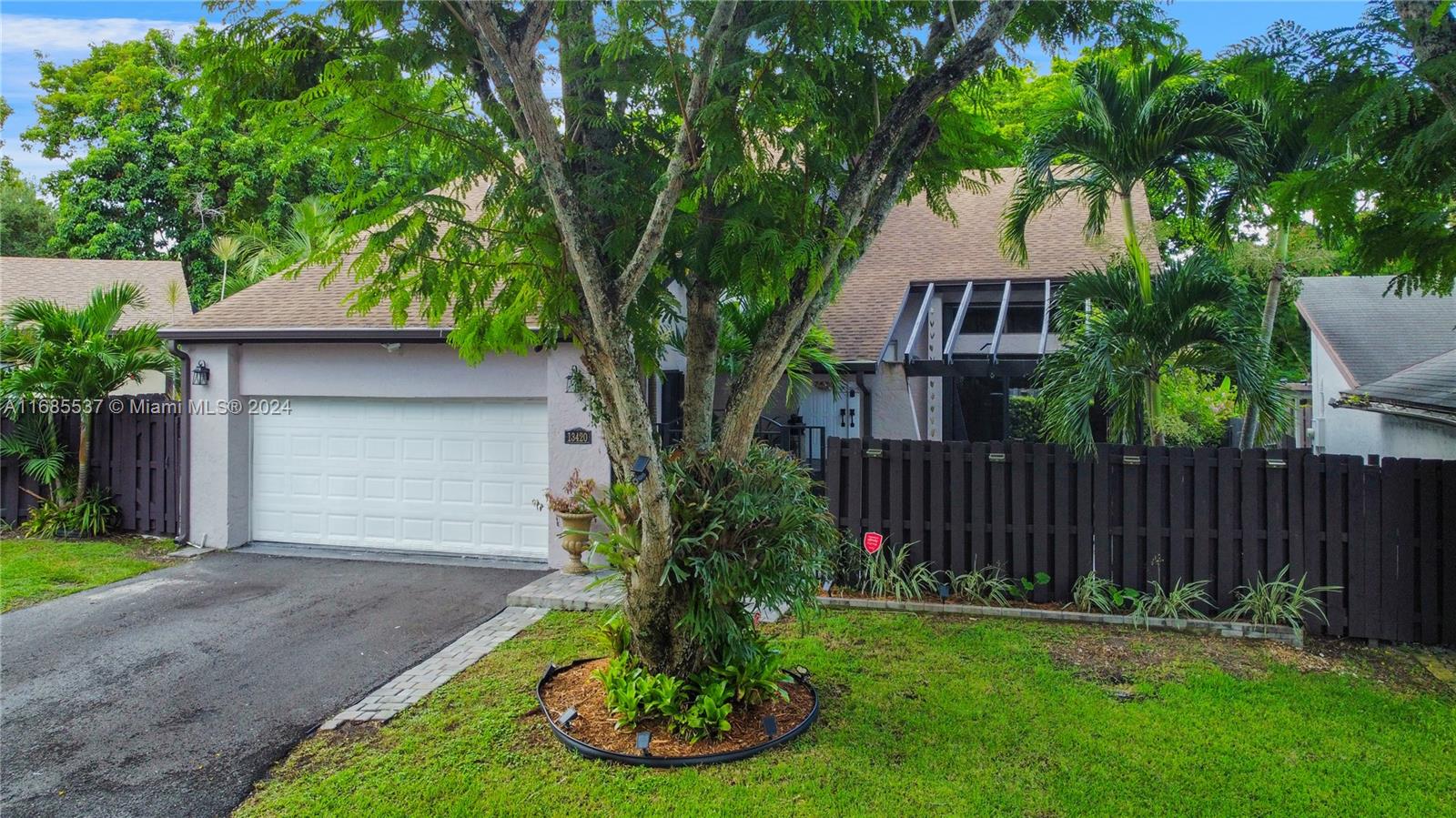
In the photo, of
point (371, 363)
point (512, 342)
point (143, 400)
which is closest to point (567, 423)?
point (371, 363)

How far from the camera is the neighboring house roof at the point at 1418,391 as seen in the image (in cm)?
788

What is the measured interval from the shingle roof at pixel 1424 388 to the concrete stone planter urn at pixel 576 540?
8164mm

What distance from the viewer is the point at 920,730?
473 centimetres

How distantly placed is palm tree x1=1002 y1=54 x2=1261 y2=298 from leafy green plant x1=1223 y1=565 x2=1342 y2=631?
2.62 m

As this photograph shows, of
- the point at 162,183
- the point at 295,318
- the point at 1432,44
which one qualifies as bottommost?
the point at 295,318

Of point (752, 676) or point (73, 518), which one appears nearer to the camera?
point (752, 676)

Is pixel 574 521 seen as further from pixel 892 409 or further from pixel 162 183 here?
pixel 162 183

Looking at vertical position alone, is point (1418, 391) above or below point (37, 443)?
above

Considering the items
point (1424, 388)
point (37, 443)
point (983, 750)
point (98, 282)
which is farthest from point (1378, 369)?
point (98, 282)

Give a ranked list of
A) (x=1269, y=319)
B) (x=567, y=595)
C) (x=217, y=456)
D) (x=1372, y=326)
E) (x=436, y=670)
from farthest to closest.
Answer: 1. (x=1372, y=326)
2. (x=217, y=456)
3. (x=1269, y=319)
4. (x=567, y=595)
5. (x=436, y=670)

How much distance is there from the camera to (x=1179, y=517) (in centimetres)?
705

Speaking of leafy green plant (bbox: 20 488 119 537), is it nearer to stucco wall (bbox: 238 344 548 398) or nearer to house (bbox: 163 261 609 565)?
house (bbox: 163 261 609 565)

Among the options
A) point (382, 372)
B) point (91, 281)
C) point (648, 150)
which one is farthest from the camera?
point (91, 281)

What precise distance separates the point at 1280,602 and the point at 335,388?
10.1m
